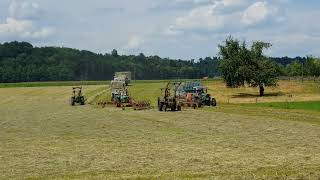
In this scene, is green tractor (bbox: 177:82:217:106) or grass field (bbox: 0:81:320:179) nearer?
grass field (bbox: 0:81:320:179)

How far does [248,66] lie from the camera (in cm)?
8206

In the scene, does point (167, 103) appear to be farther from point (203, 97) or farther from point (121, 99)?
point (121, 99)

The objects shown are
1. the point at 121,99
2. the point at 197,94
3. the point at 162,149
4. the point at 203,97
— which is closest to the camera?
the point at 162,149

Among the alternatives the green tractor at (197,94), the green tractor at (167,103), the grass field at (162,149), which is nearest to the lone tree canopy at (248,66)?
the green tractor at (197,94)

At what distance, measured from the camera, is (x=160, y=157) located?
2078 cm

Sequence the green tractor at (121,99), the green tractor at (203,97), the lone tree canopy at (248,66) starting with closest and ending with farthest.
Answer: the green tractor at (203,97) → the green tractor at (121,99) → the lone tree canopy at (248,66)

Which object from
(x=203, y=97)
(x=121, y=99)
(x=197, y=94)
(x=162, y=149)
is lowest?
(x=162, y=149)

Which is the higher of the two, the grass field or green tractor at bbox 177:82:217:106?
green tractor at bbox 177:82:217:106

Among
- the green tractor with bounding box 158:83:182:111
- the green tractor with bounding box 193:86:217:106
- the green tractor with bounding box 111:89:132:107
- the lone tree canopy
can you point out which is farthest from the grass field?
the lone tree canopy

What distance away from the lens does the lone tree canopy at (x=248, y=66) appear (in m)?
81.3

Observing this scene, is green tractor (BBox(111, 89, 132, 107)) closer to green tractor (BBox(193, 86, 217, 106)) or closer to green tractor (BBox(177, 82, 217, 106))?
green tractor (BBox(177, 82, 217, 106))

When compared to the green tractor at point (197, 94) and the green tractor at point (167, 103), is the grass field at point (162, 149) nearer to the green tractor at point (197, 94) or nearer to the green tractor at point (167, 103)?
the green tractor at point (167, 103)

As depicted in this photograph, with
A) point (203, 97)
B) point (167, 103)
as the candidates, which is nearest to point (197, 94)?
point (203, 97)

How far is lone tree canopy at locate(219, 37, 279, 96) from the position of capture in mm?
81312
